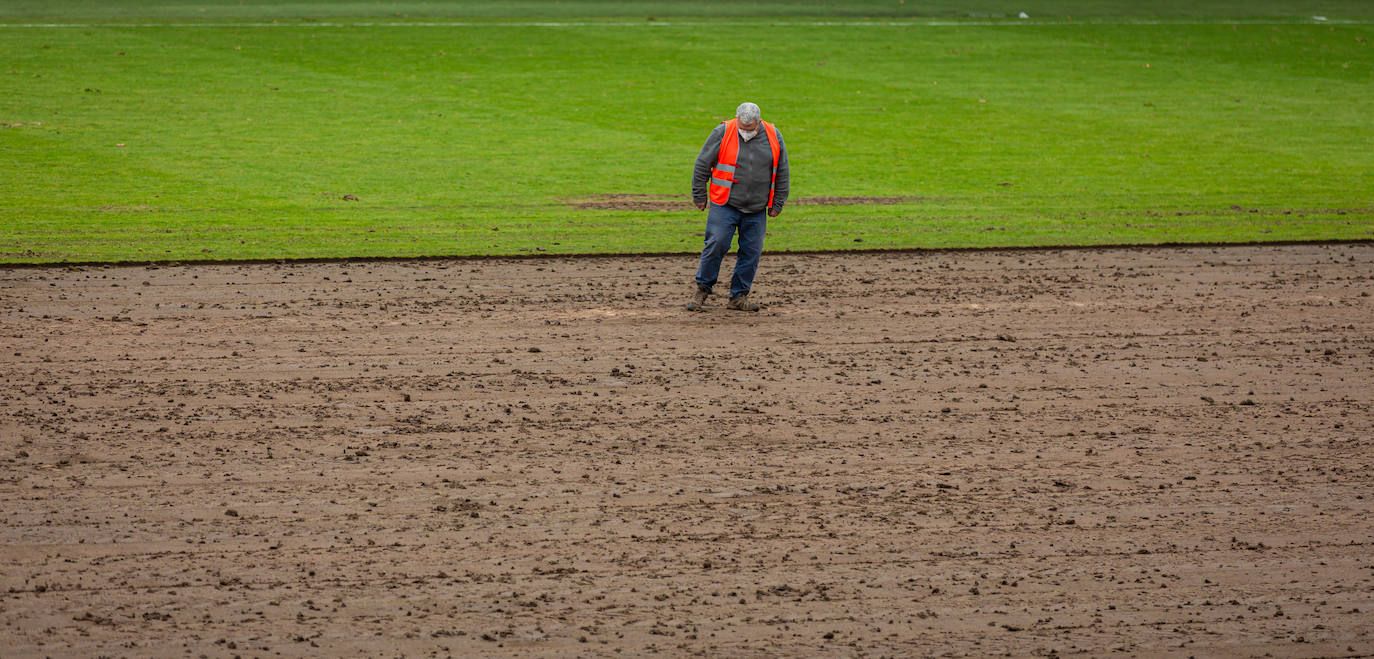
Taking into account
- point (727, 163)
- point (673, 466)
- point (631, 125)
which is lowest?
point (673, 466)

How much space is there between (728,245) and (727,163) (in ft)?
2.51

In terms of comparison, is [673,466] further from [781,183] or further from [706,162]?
[781,183]

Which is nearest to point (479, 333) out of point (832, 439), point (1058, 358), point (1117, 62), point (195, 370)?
point (195, 370)

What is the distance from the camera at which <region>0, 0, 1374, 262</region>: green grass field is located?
1619 centimetres

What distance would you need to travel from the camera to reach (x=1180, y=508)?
8281 mm

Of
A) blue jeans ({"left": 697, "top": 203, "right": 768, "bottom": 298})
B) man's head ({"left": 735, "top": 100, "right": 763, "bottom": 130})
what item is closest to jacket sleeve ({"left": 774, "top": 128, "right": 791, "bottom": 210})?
blue jeans ({"left": 697, "top": 203, "right": 768, "bottom": 298})

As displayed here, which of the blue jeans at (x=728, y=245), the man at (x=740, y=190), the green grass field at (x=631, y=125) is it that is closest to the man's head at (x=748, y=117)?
the man at (x=740, y=190)

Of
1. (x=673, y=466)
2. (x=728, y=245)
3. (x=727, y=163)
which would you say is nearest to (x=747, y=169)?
(x=727, y=163)

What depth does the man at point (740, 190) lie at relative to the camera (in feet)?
41.1

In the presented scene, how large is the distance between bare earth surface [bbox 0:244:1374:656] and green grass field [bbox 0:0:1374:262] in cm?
257

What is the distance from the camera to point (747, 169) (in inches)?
494

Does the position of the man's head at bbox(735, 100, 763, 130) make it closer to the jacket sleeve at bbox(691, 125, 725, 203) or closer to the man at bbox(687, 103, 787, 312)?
the man at bbox(687, 103, 787, 312)

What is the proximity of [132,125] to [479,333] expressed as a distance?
1268 cm

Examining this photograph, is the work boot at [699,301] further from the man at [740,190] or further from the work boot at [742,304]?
the work boot at [742,304]
